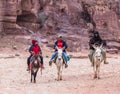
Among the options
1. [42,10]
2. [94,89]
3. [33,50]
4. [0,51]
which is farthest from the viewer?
[42,10]

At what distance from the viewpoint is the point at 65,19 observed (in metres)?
69.1

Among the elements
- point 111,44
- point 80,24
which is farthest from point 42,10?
point 111,44

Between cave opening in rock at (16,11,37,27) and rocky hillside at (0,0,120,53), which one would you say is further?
cave opening in rock at (16,11,37,27)

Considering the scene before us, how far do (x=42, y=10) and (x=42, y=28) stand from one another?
3.15m

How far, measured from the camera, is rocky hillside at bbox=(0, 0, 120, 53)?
203 feet

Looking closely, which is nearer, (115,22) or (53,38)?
(53,38)

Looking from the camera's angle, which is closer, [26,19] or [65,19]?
[26,19]

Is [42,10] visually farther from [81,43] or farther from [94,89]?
[94,89]

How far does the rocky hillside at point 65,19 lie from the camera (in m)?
61.8

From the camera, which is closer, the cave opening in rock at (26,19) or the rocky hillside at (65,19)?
the rocky hillside at (65,19)

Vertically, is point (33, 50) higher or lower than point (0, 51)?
higher

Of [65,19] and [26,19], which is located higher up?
[26,19]

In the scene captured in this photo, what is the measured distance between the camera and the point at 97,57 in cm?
2419

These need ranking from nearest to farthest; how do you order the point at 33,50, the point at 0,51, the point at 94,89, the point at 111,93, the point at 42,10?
1. the point at 111,93
2. the point at 94,89
3. the point at 33,50
4. the point at 0,51
5. the point at 42,10
